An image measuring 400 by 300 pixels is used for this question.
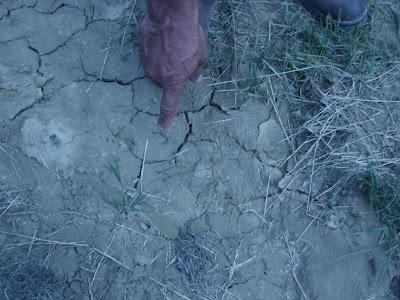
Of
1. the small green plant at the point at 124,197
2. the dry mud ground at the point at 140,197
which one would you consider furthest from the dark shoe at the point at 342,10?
the small green plant at the point at 124,197

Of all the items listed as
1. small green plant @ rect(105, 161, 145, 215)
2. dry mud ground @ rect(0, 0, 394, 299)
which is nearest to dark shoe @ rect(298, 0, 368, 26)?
dry mud ground @ rect(0, 0, 394, 299)

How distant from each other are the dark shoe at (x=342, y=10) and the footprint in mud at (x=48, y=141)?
1217 millimetres

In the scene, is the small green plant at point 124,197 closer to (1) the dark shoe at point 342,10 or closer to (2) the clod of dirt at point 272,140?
(2) the clod of dirt at point 272,140

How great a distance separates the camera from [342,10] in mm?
2246

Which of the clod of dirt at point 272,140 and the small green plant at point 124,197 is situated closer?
the small green plant at point 124,197

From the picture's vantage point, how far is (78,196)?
5.86 ft

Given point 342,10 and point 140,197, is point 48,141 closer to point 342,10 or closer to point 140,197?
point 140,197

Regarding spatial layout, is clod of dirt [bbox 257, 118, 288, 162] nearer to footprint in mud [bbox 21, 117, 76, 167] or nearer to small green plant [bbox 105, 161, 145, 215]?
small green plant [bbox 105, 161, 145, 215]

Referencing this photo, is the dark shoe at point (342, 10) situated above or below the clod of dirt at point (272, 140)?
above

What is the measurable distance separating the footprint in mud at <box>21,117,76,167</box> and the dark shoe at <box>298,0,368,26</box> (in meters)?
1.22

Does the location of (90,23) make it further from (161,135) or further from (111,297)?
(111,297)

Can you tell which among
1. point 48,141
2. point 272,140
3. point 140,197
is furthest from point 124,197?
point 272,140

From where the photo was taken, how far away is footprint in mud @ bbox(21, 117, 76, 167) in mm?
1837

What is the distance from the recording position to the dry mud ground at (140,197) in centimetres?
170
